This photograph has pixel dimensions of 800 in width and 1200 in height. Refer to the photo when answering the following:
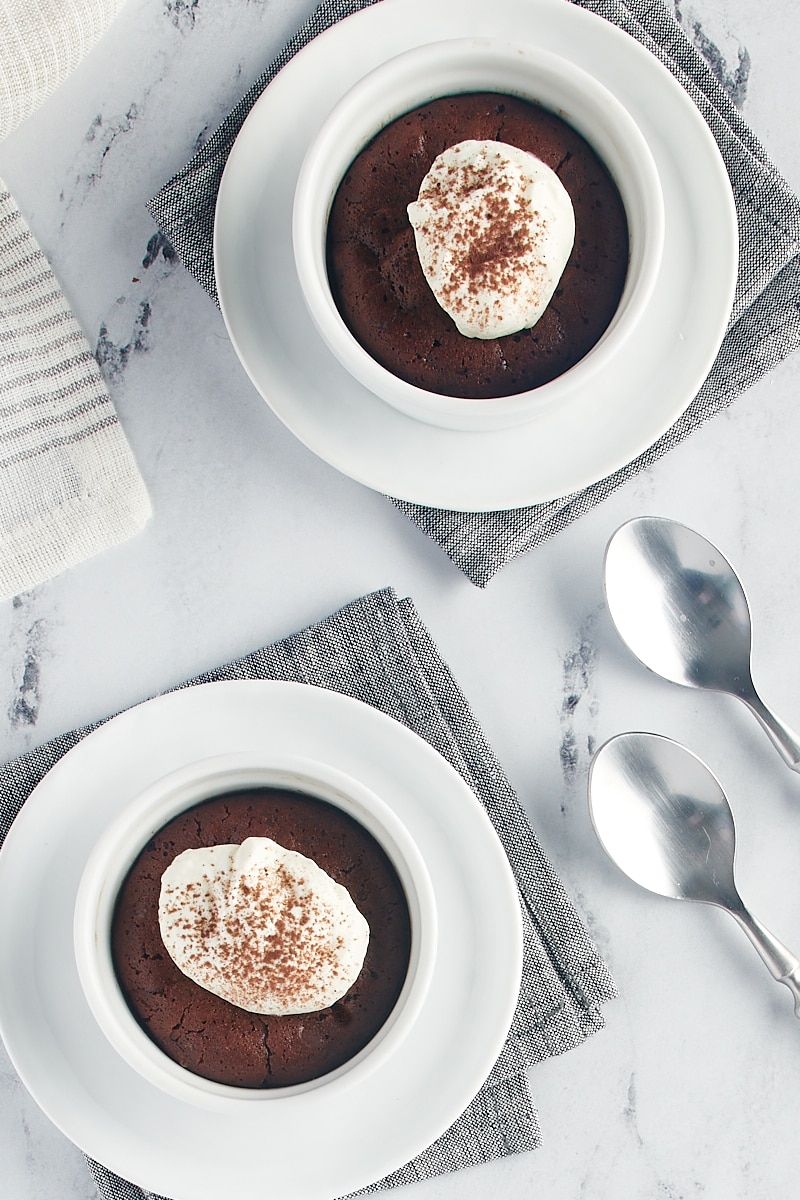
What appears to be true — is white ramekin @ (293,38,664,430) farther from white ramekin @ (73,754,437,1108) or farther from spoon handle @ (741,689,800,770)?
spoon handle @ (741,689,800,770)

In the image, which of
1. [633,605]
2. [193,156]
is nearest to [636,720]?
[633,605]

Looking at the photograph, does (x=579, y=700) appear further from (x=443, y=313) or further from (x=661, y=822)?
(x=443, y=313)

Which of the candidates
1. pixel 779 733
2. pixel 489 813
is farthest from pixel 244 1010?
pixel 779 733

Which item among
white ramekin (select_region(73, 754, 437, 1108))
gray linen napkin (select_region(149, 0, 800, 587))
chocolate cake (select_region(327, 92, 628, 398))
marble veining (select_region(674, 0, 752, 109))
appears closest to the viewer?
white ramekin (select_region(73, 754, 437, 1108))

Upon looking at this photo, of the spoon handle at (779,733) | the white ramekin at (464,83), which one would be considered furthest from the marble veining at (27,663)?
the spoon handle at (779,733)

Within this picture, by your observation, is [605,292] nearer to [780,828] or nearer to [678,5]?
[678,5]

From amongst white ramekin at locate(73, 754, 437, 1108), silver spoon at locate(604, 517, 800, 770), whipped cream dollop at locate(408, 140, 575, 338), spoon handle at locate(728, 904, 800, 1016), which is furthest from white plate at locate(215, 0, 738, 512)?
spoon handle at locate(728, 904, 800, 1016)
